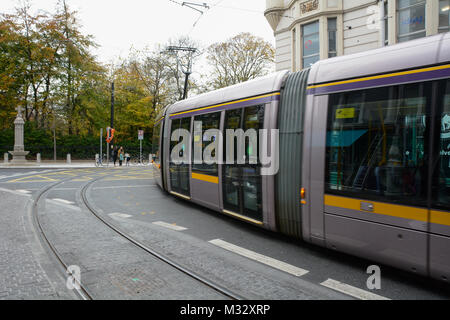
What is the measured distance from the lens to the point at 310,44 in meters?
15.5

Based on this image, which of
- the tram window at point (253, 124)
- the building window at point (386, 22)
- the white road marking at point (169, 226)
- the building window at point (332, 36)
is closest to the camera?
the tram window at point (253, 124)

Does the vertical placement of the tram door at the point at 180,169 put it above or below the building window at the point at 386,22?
below

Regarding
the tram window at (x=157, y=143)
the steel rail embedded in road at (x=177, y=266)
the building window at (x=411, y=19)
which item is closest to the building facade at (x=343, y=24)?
the building window at (x=411, y=19)

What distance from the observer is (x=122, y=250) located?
5.36 m

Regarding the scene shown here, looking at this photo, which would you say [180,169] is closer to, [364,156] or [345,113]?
Result: [345,113]

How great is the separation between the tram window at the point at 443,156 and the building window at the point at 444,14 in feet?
31.4

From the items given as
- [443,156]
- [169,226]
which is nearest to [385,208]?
[443,156]

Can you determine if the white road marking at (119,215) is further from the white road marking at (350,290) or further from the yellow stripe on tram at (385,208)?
the white road marking at (350,290)

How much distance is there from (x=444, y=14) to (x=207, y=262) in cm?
1150

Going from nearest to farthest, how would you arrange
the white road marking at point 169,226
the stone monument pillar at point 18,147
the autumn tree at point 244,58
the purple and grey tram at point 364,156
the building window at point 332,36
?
the purple and grey tram at point 364,156 < the white road marking at point 169,226 < the building window at point 332,36 < the stone monument pillar at point 18,147 < the autumn tree at point 244,58

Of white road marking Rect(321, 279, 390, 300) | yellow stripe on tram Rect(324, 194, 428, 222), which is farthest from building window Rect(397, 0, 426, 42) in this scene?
white road marking Rect(321, 279, 390, 300)

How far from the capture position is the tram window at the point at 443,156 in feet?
11.7

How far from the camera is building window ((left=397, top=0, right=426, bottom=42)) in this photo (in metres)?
11.8

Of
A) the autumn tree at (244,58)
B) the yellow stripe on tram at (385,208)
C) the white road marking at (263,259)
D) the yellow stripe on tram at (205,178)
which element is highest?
the autumn tree at (244,58)
